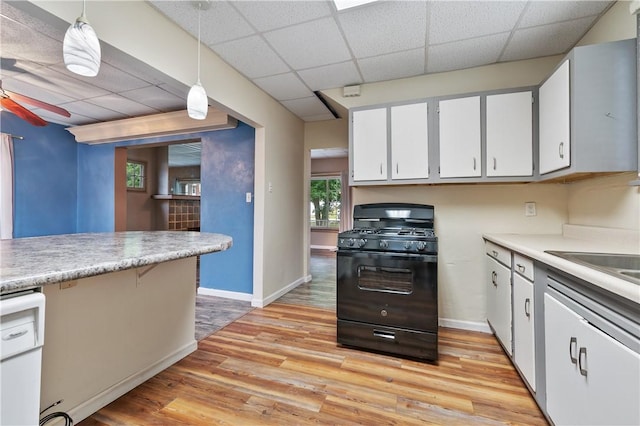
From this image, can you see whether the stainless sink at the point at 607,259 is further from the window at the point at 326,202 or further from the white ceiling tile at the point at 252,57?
the window at the point at 326,202

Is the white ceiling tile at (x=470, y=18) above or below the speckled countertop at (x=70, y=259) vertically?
above

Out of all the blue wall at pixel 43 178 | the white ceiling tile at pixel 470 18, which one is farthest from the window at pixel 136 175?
the white ceiling tile at pixel 470 18

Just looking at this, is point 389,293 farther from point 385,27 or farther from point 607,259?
point 385,27

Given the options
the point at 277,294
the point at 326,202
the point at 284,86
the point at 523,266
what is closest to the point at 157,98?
the point at 284,86

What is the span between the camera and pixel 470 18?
1.91m

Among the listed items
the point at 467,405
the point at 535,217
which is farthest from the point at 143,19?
the point at 535,217

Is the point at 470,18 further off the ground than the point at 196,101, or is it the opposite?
the point at 470,18

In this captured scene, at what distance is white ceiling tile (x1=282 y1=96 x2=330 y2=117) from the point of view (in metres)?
3.36

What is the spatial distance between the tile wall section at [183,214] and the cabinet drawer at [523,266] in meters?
5.85

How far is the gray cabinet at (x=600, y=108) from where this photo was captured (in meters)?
1.52

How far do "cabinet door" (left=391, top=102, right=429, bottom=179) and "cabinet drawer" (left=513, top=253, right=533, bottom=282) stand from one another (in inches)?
39.7

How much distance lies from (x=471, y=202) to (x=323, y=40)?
6.49 ft

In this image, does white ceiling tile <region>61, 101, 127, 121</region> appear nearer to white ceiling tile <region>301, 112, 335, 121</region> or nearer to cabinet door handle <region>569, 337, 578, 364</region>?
white ceiling tile <region>301, 112, 335, 121</region>

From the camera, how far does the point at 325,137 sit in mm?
4043
